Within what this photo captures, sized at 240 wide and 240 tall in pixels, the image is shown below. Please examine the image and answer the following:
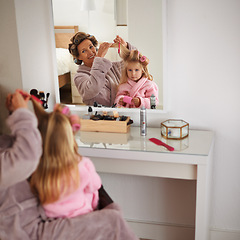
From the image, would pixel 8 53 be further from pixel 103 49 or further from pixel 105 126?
pixel 105 126

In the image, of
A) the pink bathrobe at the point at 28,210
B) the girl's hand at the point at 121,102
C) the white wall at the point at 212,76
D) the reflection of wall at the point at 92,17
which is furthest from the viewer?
the girl's hand at the point at 121,102

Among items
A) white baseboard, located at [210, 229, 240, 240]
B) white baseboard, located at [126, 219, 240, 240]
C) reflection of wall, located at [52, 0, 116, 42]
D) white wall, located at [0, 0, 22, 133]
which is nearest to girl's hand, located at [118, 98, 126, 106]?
Answer: reflection of wall, located at [52, 0, 116, 42]

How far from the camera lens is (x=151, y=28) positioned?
2008 millimetres

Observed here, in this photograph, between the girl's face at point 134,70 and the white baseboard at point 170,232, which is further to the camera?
the white baseboard at point 170,232

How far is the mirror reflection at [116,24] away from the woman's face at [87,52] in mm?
61

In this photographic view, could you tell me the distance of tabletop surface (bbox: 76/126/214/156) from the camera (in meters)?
1.83

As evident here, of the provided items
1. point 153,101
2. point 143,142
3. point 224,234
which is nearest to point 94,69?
point 153,101

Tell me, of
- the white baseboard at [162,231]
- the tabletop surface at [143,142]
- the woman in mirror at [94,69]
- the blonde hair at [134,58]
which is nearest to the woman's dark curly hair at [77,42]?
the woman in mirror at [94,69]

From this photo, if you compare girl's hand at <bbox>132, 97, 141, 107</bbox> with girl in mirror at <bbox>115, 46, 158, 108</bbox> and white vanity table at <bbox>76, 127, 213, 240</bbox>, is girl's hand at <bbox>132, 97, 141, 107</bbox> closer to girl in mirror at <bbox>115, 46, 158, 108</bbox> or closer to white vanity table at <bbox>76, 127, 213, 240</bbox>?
girl in mirror at <bbox>115, 46, 158, 108</bbox>

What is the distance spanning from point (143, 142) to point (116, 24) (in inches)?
27.4

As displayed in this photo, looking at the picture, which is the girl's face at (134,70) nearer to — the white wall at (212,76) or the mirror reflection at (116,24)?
the mirror reflection at (116,24)

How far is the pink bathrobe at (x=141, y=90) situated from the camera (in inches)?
82.0

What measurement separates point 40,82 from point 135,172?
90cm

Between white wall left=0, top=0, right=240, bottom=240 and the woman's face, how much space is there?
9.2 inches
